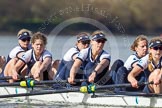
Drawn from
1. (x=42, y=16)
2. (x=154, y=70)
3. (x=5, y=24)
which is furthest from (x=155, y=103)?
(x=5, y=24)

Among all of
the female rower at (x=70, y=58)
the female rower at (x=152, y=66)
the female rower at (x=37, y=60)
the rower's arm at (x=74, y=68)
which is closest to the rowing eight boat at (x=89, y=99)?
the female rower at (x=152, y=66)

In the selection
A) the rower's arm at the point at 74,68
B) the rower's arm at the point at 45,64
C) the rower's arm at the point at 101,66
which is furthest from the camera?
the rower's arm at the point at 45,64

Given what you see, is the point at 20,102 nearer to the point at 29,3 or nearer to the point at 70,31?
the point at 70,31

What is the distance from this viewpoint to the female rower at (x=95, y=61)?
1010cm

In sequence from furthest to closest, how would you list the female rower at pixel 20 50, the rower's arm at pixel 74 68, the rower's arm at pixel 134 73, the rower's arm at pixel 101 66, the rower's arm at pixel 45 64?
the female rower at pixel 20 50 → the rower's arm at pixel 45 64 → the rower's arm at pixel 74 68 → the rower's arm at pixel 101 66 → the rower's arm at pixel 134 73

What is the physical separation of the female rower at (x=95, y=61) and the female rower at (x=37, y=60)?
2.46ft

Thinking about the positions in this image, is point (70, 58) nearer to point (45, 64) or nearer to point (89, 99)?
point (45, 64)

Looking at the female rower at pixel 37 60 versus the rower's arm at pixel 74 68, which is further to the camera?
the female rower at pixel 37 60

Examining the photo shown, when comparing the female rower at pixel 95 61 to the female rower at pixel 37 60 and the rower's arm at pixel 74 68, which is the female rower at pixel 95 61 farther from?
the female rower at pixel 37 60

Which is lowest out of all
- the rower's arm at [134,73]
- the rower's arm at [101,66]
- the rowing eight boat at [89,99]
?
the rowing eight boat at [89,99]

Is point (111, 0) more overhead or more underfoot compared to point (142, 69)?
more overhead

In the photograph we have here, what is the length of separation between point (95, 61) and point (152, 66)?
1286mm

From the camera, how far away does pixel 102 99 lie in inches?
386

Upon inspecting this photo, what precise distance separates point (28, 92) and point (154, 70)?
9.25 feet
